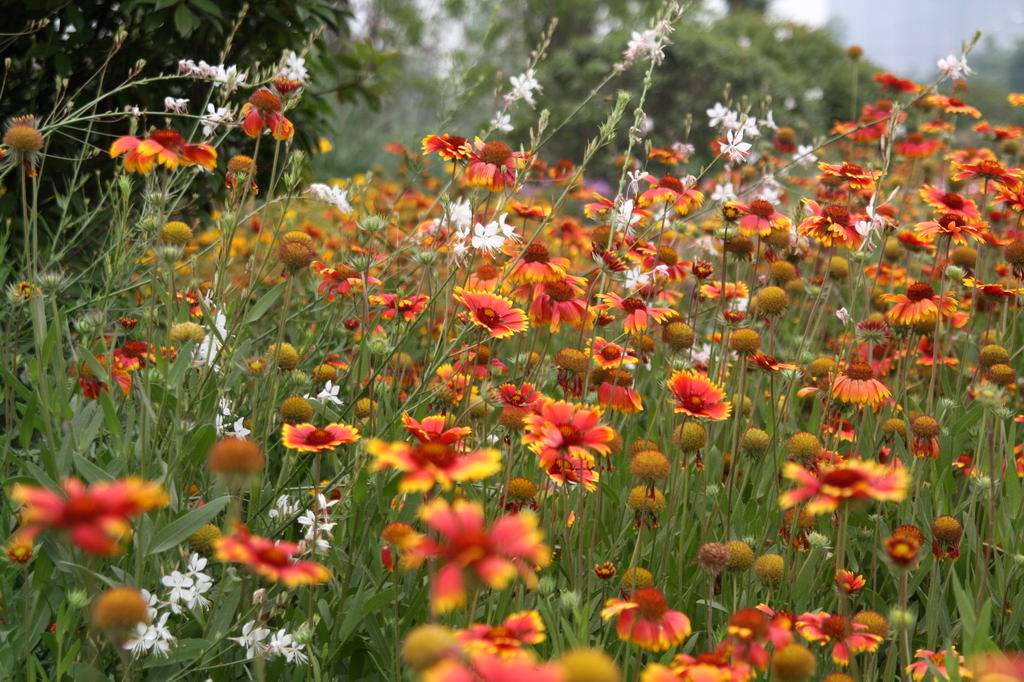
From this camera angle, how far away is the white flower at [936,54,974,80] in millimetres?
2771

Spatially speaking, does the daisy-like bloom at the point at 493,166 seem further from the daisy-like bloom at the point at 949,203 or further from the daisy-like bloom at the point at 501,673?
the daisy-like bloom at the point at 501,673

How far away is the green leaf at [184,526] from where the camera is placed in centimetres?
148

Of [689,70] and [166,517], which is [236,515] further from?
[689,70]

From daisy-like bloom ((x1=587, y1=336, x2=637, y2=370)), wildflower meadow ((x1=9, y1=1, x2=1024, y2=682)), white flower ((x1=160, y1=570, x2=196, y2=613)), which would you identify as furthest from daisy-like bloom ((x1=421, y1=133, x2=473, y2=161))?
white flower ((x1=160, y1=570, x2=196, y2=613))

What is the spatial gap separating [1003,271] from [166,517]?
118 inches

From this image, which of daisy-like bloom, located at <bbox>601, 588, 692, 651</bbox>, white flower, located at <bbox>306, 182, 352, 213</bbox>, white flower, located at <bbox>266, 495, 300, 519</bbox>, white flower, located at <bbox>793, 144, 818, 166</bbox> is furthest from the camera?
white flower, located at <bbox>793, 144, 818, 166</bbox>

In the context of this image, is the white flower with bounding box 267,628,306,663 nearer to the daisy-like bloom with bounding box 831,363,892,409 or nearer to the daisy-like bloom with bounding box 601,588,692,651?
the daisy-like bloom with bounding box 601,588,692,651

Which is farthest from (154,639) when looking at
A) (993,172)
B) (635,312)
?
(993,172)

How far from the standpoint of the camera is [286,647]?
1512 millimetres

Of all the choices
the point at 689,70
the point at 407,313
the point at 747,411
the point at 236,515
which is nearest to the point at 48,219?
the point at 407,313

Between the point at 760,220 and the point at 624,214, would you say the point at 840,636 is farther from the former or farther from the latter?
the point at 760,220

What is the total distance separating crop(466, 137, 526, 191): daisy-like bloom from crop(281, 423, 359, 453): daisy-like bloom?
699 mm

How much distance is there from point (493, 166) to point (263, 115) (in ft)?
1.64

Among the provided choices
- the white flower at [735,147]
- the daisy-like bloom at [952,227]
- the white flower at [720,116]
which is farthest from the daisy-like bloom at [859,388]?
the white flower at [720,116]
